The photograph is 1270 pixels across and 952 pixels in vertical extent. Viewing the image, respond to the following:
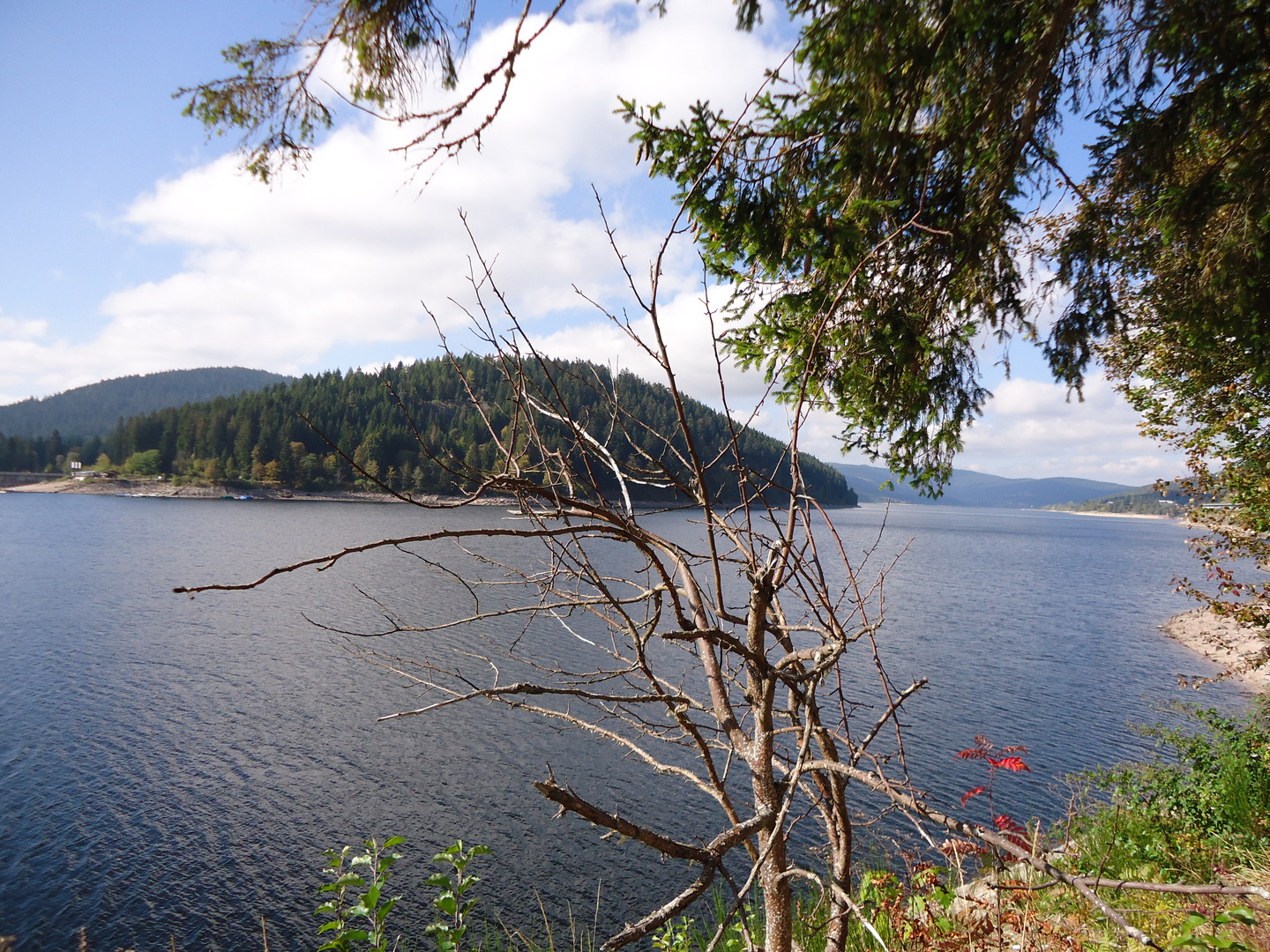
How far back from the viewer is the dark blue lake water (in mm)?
9094

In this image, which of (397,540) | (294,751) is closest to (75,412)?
(294,751)

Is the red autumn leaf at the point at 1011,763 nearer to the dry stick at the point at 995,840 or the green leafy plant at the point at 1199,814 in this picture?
the dry stick at the point at 995,840

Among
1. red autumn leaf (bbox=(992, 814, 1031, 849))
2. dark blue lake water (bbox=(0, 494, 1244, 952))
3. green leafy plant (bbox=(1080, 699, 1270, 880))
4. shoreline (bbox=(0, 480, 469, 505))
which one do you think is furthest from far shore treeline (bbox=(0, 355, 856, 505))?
red autumn leaf (bbox=(992, 814, 1031, 849))

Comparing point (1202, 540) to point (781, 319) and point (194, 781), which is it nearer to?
point (781, 319)

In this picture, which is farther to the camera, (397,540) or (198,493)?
(198,493)

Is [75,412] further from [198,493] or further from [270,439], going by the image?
[270,439]

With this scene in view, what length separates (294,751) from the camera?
1304cm

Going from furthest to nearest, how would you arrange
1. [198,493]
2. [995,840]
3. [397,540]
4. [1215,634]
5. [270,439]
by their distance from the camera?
[198,493], [270,439], [1215,634], [995,840], [397,540]

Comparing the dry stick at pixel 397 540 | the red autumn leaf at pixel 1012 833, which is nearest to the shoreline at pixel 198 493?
the red autumn leaf at pixel 1012 833

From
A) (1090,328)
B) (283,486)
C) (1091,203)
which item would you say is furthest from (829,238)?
(283,486)

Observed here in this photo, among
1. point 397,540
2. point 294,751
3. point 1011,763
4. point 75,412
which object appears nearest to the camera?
point 397,540

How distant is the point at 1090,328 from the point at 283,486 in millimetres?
87693

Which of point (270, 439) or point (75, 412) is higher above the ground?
point (75, 412)

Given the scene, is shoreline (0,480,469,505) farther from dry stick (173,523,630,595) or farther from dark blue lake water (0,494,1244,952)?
dry stick (173,523,630,595)
